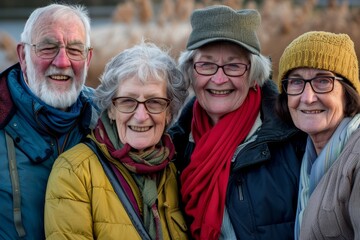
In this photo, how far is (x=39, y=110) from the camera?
12.3ft

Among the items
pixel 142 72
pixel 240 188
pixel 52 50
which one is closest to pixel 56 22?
pixel 52 50

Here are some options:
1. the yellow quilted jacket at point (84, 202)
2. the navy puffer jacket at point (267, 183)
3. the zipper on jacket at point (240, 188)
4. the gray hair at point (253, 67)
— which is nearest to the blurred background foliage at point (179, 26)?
the gray hair at point (253, 67)

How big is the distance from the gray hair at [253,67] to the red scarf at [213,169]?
4.3 inches

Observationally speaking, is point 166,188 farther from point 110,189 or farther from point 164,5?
point 164,5

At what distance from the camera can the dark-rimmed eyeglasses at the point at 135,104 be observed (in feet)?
12.1

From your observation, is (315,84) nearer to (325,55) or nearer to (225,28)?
(325,55)

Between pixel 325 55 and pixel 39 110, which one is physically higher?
pixel 325 55

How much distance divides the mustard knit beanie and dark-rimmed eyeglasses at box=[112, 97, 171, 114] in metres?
0.78

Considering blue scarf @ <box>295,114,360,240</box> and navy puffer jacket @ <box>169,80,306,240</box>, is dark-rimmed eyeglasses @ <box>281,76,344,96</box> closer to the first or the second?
blue scarf @ <box>295,114,360,240</box>

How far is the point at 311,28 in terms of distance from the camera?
8664 mm

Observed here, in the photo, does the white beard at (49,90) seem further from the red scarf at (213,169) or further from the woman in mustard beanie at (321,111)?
the woman in mustard beanie at (321,111)

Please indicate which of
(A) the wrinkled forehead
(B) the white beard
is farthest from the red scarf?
(A) the wrinkled forehead

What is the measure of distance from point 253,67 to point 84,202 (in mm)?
1369

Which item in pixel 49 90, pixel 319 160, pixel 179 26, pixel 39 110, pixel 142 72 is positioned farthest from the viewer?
pixel 179 26
